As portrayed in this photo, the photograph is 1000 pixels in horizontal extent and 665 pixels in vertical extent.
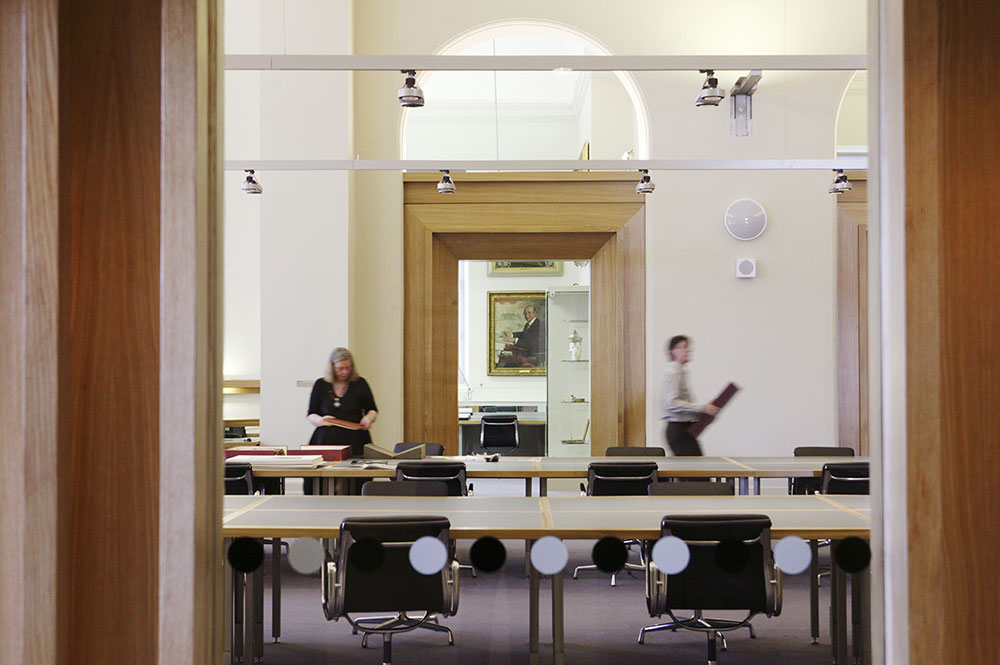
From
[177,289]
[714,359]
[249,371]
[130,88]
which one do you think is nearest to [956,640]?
[177,289]

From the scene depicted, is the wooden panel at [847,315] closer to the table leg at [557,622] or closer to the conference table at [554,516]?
the conference table at [554,516]

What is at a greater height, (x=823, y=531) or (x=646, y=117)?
(x=646, y=117)

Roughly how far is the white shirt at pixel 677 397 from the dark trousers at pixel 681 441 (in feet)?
0.20

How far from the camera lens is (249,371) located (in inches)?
417

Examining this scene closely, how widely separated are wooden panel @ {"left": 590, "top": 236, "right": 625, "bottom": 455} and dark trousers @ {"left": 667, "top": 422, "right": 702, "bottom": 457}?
2.77 meters

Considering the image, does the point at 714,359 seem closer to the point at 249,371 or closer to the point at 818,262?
the point at 818,262

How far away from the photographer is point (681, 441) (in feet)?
21.8

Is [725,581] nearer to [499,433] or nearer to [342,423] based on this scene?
[342,423]

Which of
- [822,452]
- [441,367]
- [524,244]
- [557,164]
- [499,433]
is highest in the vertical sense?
[557,164]

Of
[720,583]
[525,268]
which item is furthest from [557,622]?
[525,268]

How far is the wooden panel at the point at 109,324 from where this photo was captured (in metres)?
1.72

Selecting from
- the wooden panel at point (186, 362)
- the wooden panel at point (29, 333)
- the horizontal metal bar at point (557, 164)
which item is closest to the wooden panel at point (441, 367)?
the horizontal metal bar at point (557, 164)

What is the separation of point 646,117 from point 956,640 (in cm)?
811

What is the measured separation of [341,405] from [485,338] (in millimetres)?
Answer: 6502
